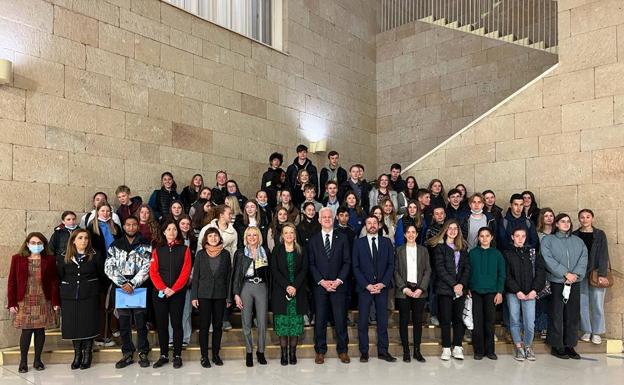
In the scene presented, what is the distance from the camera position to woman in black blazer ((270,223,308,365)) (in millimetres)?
6008

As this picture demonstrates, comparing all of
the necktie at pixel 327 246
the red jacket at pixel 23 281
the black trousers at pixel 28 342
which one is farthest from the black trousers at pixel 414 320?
the black trousers at pixel 28 342

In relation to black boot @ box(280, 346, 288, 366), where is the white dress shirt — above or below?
above

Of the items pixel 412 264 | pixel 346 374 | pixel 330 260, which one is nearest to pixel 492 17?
pixel 412 264

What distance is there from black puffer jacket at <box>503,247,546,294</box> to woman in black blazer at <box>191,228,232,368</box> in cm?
326

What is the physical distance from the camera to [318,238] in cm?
625

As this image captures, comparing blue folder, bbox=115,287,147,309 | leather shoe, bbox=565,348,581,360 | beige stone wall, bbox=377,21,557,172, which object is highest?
beige stone wall, bbox=377,21,557,172

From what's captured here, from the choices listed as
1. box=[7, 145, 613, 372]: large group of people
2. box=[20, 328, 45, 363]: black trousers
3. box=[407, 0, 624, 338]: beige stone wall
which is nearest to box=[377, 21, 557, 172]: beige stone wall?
Result: box=[407, 0, 624, 338]: beige stone wall

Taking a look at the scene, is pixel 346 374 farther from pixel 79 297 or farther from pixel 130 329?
pixel 79 297

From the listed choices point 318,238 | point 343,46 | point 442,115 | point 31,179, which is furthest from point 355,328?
point 343,46

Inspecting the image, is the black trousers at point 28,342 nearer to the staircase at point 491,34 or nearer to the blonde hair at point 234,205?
the blonde hair at point 234,205

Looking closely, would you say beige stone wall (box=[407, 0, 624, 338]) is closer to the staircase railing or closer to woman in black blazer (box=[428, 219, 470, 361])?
the staircase railing

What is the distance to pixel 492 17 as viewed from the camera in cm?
1098

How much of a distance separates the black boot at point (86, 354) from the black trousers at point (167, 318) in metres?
0.73

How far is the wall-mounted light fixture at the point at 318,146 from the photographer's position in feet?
36.7
